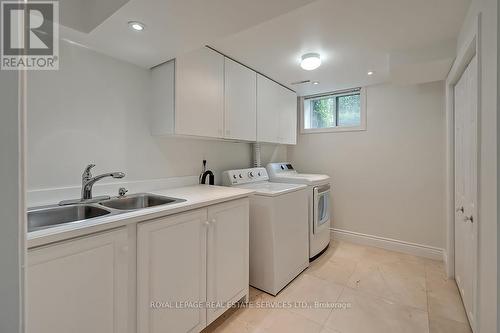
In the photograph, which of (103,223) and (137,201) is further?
(137,201)

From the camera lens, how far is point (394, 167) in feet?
9.76

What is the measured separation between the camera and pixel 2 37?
42 cm

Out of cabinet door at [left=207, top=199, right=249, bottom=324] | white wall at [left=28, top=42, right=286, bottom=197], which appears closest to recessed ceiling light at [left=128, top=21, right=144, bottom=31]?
white wall at [left=28, top=42, right=286, bottom=197]

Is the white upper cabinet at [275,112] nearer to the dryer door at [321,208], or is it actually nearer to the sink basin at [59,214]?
the dryer door at [321,208]

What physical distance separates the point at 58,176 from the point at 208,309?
1350 millimetres

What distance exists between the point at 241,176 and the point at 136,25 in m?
1.70

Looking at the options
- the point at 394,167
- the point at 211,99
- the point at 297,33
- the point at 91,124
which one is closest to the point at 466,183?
the point at 394,167

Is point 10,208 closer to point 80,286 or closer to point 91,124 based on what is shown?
point 80,286

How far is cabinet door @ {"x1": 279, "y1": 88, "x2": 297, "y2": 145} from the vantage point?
3.12 metres

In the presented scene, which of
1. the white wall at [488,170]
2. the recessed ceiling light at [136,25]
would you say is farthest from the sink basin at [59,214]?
the white wall at [488,170]

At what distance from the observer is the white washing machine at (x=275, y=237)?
2047 millimetres

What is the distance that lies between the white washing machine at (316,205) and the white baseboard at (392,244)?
1.66 feet

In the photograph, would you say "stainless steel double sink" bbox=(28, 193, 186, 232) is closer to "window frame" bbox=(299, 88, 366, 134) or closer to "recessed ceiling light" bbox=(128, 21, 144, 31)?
"recessed ceiling light" bbox=(128, 21, 144, 31)

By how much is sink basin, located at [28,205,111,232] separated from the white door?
7.67 ft
